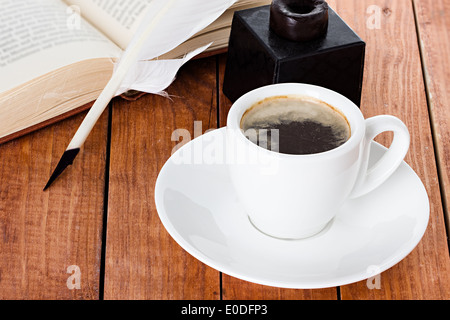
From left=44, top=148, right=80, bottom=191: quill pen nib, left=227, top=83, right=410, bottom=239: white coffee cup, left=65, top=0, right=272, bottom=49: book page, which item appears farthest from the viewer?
left=65, top=0, right=272, bottom=49: book page

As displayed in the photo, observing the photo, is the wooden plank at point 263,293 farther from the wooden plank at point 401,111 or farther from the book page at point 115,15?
the book page at point 115,15

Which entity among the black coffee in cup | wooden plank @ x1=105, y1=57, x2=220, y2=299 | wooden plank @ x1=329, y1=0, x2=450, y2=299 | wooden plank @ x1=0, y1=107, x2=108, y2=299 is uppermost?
the black coffee in cup

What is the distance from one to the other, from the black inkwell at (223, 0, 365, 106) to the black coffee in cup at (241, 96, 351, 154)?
0.47 ft

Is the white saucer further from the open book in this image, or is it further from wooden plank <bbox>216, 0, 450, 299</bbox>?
the open book

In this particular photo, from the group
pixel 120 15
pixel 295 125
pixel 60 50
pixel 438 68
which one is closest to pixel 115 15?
pixel 120 15

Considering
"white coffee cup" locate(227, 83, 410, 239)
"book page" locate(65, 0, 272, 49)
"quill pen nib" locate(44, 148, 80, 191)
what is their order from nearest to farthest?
"white coffee cup" locate(227, 83, 410, 239)
"quill pen nib" locate(44, 148, 80, 191)
"book page" locate(65, 0, 272, 49)

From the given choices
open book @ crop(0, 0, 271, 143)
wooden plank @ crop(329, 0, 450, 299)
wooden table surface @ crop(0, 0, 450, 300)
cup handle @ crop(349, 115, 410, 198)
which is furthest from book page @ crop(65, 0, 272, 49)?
cup handle @ crop(349, 115, 410, 198)

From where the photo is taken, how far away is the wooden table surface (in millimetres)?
844

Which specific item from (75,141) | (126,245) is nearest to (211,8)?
(75,141)

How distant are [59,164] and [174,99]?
10.4 inches

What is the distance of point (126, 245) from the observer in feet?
2.93

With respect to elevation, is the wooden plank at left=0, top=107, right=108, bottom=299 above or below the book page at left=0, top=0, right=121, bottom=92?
below
